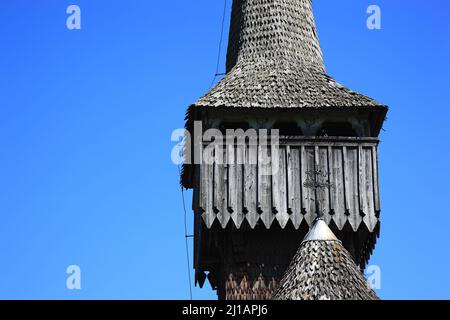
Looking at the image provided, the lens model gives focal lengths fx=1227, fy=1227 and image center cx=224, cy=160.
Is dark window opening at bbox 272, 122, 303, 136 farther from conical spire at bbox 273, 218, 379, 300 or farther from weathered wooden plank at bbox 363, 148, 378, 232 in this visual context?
conical spire at bbox 273, 218, 379, 300

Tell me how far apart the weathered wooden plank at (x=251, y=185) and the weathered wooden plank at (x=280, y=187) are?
14.5 inches

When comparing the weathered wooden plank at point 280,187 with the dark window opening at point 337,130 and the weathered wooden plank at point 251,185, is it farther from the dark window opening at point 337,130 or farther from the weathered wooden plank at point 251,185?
the dark window opening at point 337,130

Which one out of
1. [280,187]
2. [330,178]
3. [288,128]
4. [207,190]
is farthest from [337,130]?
[207,190]

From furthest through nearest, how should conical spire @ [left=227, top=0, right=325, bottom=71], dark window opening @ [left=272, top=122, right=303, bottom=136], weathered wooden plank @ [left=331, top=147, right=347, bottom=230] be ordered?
conical spire @ [left=227, top=0, right=325, bottom=71] < dark window opening @ [left=272, top=122, right=303, bottom=136] < weathered wooden plank @ [left=331, top=147, right=347, bottom=230]

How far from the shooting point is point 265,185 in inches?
976

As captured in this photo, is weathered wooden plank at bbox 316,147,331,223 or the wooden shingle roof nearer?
weathered wooden plank at bbox 316,147,331,223

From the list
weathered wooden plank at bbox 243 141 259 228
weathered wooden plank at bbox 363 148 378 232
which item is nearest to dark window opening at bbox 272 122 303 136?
weathered wooden plank at bbox 243 141 259 228

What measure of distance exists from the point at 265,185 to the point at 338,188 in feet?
4.88

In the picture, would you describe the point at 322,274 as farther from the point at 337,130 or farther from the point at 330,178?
the point at 337,130

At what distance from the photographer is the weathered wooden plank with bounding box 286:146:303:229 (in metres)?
24.6

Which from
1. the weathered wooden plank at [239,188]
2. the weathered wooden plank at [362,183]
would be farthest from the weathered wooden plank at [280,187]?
the weathered wooden plank at [362,183]

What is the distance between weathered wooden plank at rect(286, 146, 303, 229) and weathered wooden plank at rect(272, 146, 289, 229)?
0.27 feet
